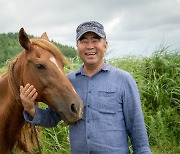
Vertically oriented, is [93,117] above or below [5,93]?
below

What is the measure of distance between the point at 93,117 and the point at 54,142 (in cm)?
259

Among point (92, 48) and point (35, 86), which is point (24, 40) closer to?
point (35, 86)

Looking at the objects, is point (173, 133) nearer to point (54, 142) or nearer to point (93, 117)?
point (54, 142)

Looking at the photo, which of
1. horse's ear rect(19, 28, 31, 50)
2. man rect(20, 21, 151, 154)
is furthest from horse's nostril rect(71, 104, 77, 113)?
horse's ear rect(19, 28, 31, 50)

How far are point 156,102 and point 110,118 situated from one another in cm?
354

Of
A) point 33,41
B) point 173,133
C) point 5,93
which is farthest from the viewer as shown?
point 173,133

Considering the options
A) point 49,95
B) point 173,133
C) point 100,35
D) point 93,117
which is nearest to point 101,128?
point 93,117

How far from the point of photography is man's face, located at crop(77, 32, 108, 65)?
2.47 m

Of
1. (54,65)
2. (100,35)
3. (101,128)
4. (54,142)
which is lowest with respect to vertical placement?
(54,142)

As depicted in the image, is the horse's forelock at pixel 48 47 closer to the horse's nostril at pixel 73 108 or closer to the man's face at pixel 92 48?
the man's face at pixel 92 48

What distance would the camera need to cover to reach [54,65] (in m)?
2.56

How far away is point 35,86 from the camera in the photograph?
8.43ft

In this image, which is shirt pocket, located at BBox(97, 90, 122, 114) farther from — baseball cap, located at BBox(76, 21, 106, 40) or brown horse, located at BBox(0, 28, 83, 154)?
baseball cap, located at BBox(76, 21, 106, 40)

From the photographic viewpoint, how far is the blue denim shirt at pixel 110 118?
235 cm
